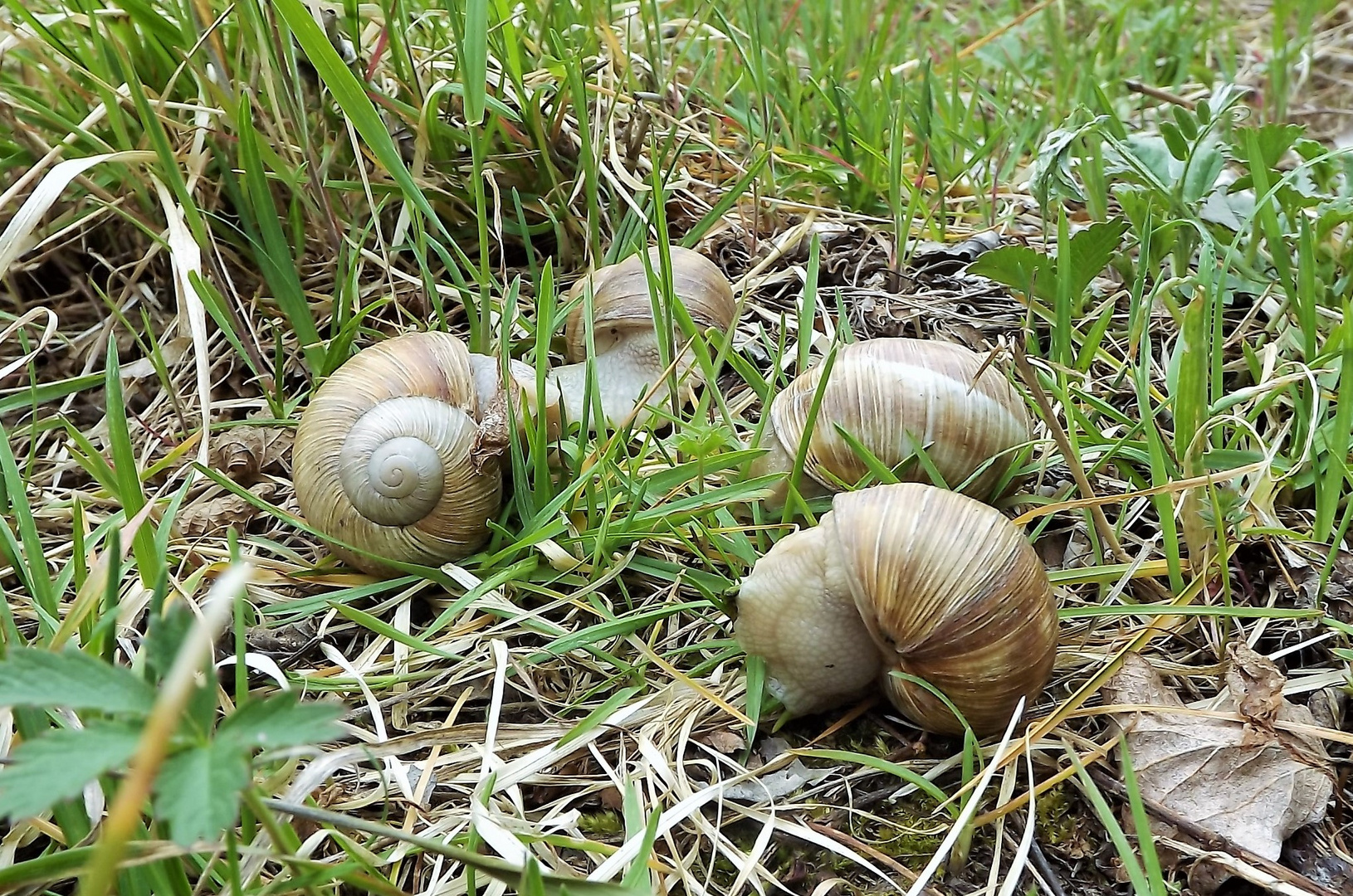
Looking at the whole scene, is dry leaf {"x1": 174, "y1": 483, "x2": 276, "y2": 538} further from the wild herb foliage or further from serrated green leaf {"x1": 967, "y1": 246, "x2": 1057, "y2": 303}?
serrated green leaf {"x1": 967, "y1": 246, "x2": 1057, "y2": 303}

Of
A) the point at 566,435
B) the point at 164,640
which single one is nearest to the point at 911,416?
the point at 566,435

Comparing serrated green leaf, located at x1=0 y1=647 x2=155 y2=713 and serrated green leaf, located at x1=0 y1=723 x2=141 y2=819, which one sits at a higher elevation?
serrated green leaf, located at x1=0 y1=647 x2=155 y2=713

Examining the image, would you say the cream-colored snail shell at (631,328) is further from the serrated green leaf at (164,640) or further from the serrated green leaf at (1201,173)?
the serrated green leaf at (164,640)

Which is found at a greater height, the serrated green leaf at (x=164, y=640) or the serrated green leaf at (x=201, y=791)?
the serrated green leaf at (x=164, y=640)

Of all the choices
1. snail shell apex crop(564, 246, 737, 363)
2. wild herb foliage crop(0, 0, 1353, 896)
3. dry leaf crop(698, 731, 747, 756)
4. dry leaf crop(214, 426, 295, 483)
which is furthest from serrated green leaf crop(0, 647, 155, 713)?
snail shell apex crop(564, 246, 737, 363)

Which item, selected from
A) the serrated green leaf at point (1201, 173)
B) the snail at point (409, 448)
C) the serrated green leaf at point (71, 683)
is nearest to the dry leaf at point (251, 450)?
the snail at point (409, 448)
